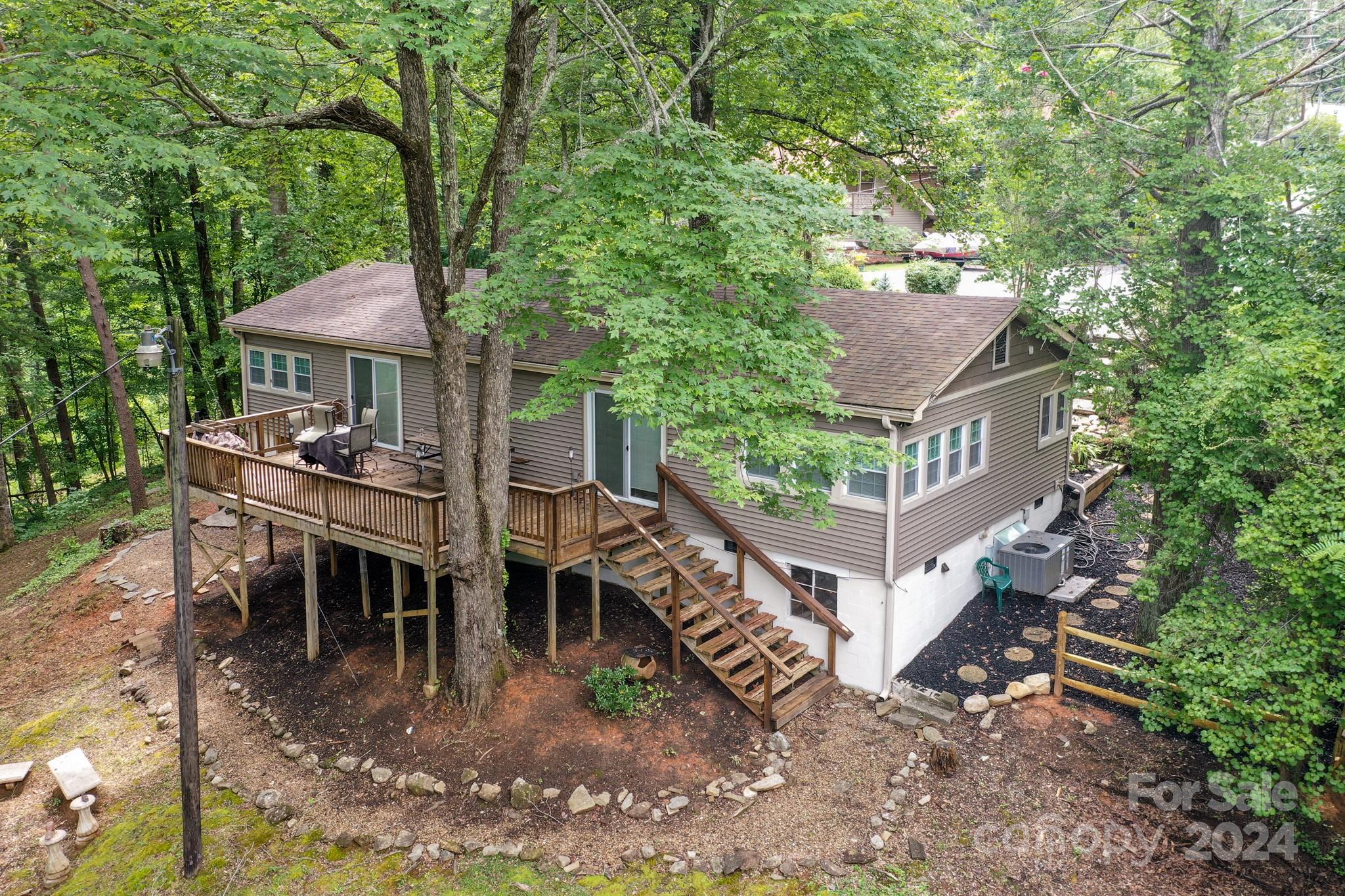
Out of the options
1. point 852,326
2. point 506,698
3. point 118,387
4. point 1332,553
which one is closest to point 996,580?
point 852,326

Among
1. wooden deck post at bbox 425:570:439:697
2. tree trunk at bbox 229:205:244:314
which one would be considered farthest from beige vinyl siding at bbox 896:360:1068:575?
tree trunk at bbox 229:205:244:314

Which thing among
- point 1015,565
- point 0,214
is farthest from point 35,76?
point 1015,565

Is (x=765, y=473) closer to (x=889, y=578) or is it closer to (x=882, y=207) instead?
(x=889, y=578)

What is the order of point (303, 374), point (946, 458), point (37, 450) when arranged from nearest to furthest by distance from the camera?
point (946, 458)
point (303, 374)
point (37, 450)

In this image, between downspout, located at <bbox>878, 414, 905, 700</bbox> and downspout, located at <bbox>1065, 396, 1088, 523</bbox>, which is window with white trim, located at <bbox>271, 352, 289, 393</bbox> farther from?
downspout, located at <bbox>1065, 396, 1088, 523</bbox>

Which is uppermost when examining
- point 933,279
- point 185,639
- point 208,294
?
point 933,279

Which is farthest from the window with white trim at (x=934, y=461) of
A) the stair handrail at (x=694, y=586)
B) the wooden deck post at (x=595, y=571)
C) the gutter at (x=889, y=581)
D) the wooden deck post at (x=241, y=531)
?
the wooden deck post at (x=241, y=531)
